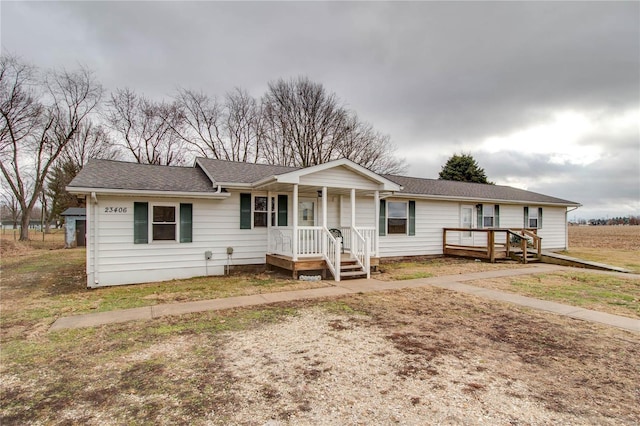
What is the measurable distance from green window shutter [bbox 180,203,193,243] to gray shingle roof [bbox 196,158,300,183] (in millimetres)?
1186

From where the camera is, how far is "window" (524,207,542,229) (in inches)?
663

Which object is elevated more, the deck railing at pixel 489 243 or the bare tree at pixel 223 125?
the bare tree at pixel 223 125

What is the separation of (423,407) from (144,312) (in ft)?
16.9

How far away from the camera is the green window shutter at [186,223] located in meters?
9.56

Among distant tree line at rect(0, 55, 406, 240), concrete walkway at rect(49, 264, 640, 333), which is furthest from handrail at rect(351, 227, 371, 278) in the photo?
distant tree line at rect(0, 55, 406, 240)

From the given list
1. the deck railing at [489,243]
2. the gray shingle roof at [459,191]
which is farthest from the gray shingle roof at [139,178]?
the deck railing at [489,243]

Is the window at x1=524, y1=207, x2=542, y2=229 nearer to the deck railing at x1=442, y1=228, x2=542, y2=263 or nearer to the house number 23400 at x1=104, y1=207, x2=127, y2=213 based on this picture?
the deck railing at x1=442, y1=228, x2=542, y2=263

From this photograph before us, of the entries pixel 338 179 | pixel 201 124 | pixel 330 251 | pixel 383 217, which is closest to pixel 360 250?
pixel 330 251

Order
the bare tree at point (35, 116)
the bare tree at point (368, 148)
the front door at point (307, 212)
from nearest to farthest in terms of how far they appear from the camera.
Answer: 1. the front door at point (307, 212)
2. the bare tree at point (35, 116)
3. the bare tree at point (368, 148)

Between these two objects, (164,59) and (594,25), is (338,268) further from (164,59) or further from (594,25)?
(164,59)

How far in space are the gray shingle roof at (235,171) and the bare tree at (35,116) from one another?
19.3 m

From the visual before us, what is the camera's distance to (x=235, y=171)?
1135 cm

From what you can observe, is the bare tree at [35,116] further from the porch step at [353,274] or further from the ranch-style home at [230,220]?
the porch step at [353,274]

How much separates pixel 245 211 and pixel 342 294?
4586mm
